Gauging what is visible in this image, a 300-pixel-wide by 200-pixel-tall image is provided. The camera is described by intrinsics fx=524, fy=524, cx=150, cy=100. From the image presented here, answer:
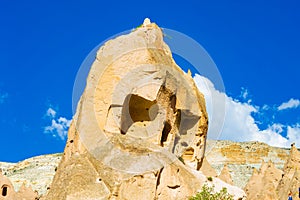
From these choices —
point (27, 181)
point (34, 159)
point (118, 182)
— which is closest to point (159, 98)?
point (118, 182)

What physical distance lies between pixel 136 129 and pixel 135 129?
48 millimetres

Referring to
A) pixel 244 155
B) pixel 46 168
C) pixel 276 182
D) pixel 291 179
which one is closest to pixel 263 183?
pixel 276 182

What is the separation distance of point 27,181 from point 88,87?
39.0 meters

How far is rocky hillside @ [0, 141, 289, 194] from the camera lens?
71.4 meters

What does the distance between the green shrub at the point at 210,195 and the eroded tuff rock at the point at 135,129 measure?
0.68 meters

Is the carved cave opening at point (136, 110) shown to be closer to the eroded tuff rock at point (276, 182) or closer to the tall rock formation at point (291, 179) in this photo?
the eroded tuff rock at point (276, 182)

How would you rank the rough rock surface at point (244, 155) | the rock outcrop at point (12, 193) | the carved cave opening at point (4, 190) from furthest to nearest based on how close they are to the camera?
the rough rock surface at point (244, 155), the carved cave opening at point (4, 190), the rock outcrop at point (12, 193)

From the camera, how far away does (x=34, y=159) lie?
86.5 m

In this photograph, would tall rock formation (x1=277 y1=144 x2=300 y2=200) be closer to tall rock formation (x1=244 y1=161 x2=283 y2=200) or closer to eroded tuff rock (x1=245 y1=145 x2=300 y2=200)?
eroded tuff rock (x1=245 y1=145 x2=300 y2=200)

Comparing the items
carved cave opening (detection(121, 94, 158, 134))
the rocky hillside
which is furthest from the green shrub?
the rocky hillside

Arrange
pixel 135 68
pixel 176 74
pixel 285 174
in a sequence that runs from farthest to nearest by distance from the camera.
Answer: pixel 285 174, pixel 176 74, pixel 135 68

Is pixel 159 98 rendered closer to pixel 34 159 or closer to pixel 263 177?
pixel 263 177

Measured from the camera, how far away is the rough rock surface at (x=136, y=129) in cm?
2055

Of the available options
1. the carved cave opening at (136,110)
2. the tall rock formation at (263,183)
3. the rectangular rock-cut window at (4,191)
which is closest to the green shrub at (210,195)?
the carved cave opening at (136,110)
